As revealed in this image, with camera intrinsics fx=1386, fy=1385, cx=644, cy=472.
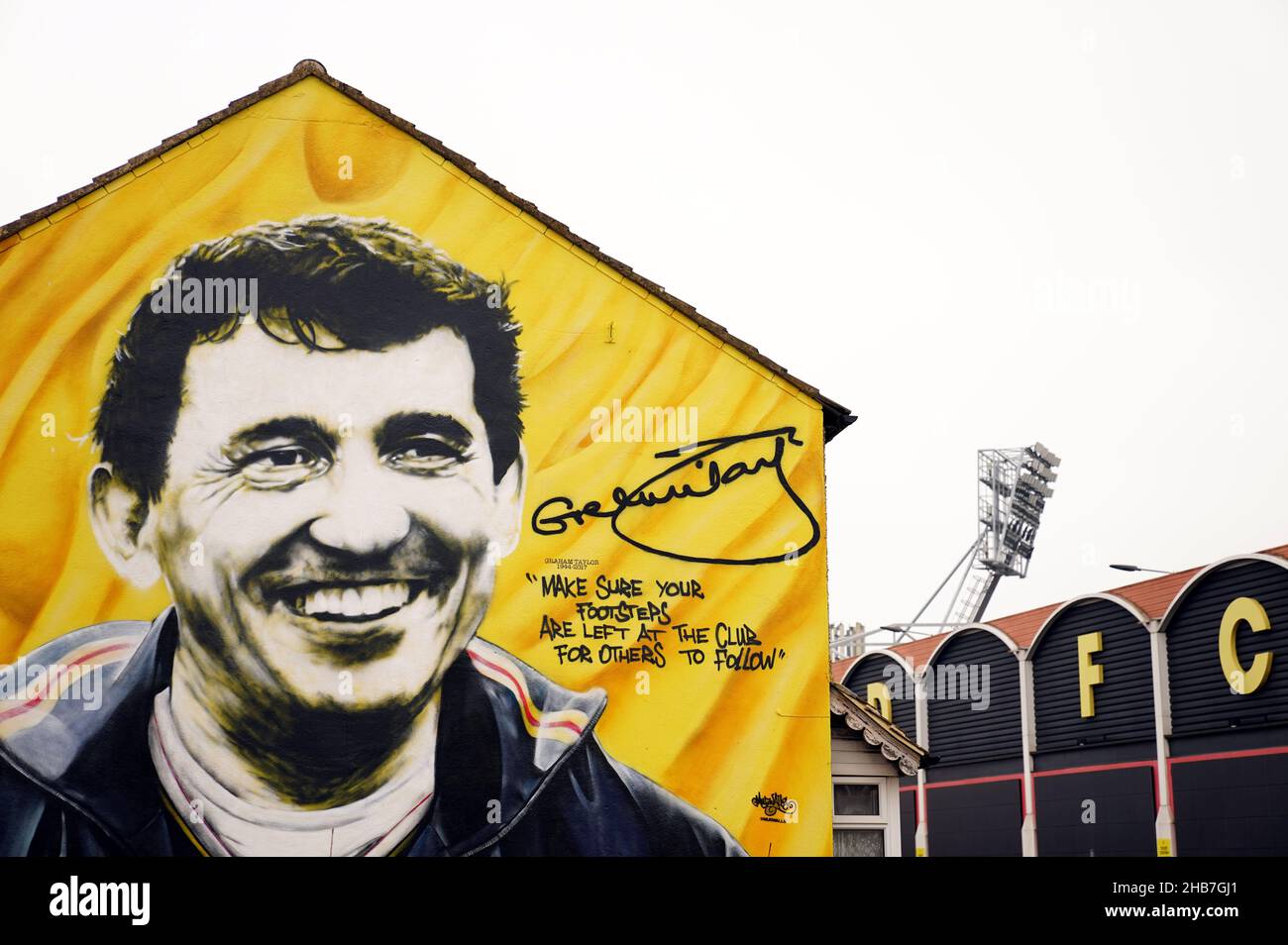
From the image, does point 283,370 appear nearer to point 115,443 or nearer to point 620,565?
point 115,443

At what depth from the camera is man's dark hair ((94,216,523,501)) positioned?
17.3 m

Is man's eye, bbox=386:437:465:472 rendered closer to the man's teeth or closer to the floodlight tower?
→ the man's teeth

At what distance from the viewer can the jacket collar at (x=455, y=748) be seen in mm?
16375

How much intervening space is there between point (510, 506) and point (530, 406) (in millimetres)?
1360

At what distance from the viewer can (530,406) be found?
18.2m

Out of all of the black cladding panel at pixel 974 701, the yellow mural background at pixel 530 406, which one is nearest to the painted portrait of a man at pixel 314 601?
the yellow mural background at pixel 530 406

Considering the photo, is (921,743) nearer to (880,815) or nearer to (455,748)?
(880,815)

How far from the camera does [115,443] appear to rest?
17188 millimetres

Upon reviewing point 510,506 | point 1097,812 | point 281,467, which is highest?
point 281,467

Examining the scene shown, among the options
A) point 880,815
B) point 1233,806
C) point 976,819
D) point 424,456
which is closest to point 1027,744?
point 976,819

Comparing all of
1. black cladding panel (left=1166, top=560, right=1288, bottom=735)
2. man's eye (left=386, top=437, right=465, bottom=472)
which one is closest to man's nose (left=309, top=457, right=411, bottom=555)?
man's eye (left=386, top=437, right=465, bottom=472)

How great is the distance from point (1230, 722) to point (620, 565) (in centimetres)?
1574
